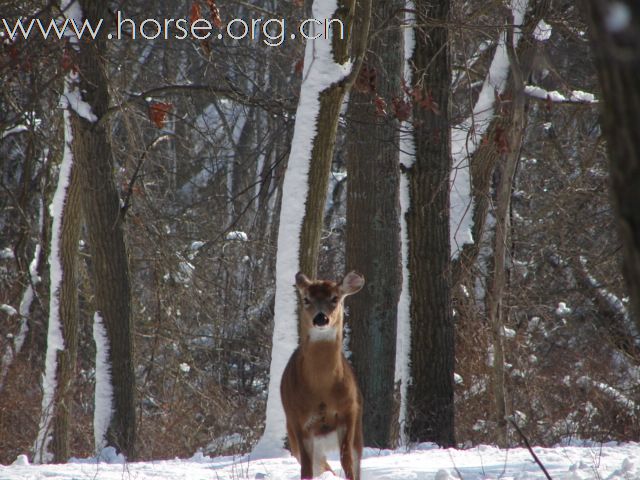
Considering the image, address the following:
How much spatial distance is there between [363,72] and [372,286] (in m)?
2.37

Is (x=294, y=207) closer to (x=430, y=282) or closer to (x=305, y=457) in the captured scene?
(x=430, y=282)

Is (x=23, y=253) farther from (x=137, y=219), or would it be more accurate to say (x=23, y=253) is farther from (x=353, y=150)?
(x=353, y=150)

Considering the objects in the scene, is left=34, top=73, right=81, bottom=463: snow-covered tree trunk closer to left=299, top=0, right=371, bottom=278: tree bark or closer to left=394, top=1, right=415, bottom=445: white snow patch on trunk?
left=299, top=0, right=371, bottom=278: tree bark

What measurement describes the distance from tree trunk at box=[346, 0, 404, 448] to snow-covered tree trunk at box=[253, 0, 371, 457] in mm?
967

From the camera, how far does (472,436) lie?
13.5m

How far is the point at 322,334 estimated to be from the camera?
22.4 ft

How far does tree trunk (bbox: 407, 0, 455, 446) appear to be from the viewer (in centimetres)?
1035

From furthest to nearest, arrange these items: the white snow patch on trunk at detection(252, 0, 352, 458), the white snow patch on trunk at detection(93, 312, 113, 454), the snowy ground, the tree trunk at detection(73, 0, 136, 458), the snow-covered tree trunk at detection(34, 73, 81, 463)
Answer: the snow-covered tree trunk at detection(34, 73, 81, 463)
the white snow patch on trunk at detection(93, 312, 113, 454)
the tree trunk at detection(73, 0, 136, 458)
the white snow patch on trunk at detection(252, 0, 352, 458)
the snowy ground

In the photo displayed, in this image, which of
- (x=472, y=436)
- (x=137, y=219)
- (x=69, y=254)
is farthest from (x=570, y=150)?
(x=69, y=254)

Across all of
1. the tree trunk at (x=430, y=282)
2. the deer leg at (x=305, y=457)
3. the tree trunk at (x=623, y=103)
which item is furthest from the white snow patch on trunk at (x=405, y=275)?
the tree trunk at (x=623, y=103)

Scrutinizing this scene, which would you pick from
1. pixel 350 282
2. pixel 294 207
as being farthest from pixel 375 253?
pixel 350 282

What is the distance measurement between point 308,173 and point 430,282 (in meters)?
1.79

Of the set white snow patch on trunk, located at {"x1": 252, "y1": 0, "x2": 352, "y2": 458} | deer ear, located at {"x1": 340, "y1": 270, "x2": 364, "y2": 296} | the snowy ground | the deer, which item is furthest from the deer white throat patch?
white snow patch on trunk, located at {"x1": 252, "y1": 0, "x2": 352, "y2": 458}

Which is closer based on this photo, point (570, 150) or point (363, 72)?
point (363, 72)
